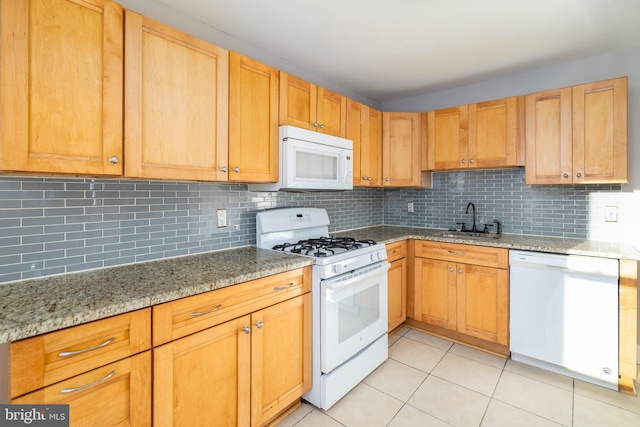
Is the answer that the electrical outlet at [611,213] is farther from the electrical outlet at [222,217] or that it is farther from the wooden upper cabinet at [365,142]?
the electrical outlet at [222,217]

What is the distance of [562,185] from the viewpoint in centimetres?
269

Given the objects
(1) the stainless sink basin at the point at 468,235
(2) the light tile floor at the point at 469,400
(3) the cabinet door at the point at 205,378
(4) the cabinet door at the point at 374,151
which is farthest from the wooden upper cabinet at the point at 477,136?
(3) the cabinet door at the point at 205,378

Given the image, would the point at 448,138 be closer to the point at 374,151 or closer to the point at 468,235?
the point at 374,151

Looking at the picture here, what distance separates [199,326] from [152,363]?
22cm

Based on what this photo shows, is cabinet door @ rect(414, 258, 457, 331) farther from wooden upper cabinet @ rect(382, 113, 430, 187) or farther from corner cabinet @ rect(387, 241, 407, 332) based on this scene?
wooden upper cabinet @ rect(382, 113, 430, 187)

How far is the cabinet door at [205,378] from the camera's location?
128 cm

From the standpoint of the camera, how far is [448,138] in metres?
3.04

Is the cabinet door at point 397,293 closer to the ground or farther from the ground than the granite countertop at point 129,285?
closer to the ground

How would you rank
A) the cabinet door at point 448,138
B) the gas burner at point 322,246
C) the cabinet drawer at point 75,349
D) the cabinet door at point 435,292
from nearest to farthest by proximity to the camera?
the cabinet drawer at point 75,349 < the gas burner at point 322,246 < the cabinet door at point 435,292 < the cabinet door at point 448,138

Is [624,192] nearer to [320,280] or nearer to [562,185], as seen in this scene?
[562,185]

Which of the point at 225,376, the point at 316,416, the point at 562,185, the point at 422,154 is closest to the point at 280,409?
the point at 316,416

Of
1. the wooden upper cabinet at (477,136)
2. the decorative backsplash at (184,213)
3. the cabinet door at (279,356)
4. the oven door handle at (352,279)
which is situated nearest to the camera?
the decorative backsplash at (184,213)

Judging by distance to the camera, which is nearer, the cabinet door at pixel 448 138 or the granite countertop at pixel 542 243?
the granite countertop at pixel 542 243

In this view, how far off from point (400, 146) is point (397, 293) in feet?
4.94
